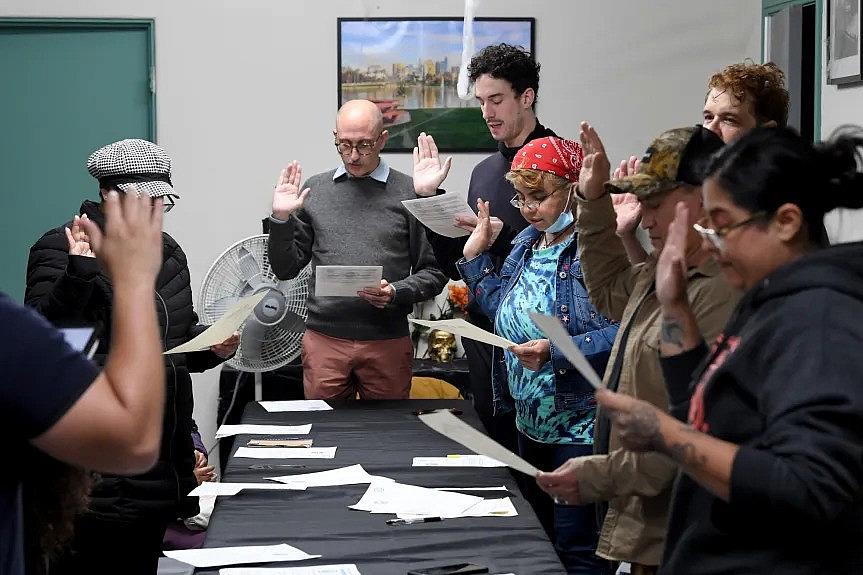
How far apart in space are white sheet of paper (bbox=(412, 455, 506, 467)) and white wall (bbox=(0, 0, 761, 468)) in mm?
3031

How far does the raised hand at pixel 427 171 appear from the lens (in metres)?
3.92

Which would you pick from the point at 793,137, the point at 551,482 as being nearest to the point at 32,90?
the point at 551,482

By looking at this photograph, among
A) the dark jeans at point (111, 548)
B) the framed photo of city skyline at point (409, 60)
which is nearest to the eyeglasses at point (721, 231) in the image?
the dark jeans at point (111, 548)

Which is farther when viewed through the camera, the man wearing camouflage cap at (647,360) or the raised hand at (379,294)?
the raised hand at (379,294)

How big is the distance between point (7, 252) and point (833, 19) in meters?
4.13

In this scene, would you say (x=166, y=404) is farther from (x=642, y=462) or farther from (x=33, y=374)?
(x=33, y=374)

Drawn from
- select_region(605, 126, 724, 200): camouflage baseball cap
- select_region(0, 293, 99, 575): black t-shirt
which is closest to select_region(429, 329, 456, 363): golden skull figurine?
select_region(605, 126, 724, 200): camouflage baseball cap

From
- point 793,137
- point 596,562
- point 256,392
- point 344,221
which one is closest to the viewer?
point 793,137

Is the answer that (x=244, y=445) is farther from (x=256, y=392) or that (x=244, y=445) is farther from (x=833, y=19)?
(x=833, y=19)

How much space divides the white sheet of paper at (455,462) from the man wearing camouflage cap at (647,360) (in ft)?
2.28

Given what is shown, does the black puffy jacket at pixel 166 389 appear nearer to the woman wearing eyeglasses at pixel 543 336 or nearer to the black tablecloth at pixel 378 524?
the black tablecloth at pixel 378 524

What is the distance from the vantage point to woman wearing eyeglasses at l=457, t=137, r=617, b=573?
277 centimetres

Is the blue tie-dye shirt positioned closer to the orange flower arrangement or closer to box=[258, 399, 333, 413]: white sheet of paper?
box=[258, 399, 333, 413]: white sheet of paper

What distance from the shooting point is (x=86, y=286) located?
8.93 ft
